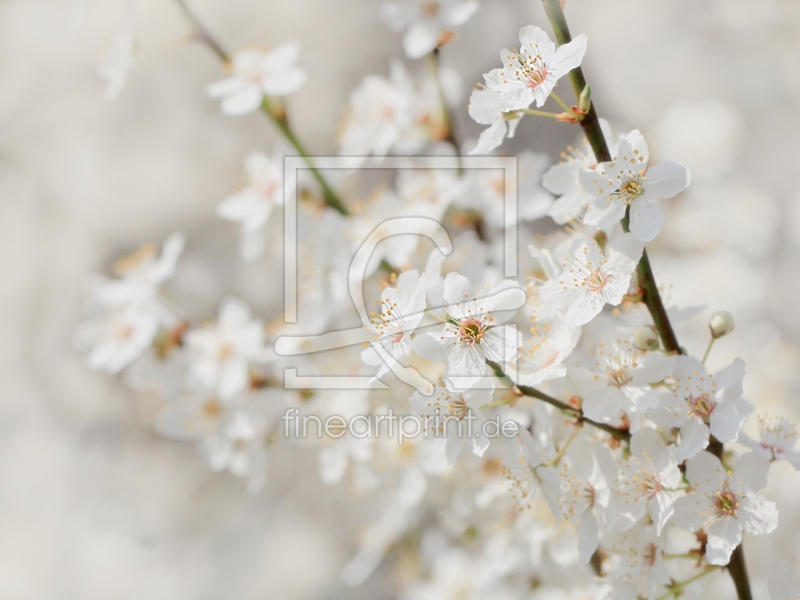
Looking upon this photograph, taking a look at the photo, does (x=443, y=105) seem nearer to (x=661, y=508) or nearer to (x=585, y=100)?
(x=585, y=100)

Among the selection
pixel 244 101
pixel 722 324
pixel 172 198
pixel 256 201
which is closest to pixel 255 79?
pixel 244 101

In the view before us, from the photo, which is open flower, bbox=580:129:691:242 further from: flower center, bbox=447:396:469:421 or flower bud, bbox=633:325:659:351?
flower center, bbox=447:396:469:421

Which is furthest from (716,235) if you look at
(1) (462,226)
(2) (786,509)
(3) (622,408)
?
(3) (622,408)

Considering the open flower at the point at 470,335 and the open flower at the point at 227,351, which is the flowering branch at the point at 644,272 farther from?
the open flower at the point at 227,351

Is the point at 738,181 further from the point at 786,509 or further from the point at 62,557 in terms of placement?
the point at 62,557

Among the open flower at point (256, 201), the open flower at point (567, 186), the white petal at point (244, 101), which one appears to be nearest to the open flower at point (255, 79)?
the white petal at point (244, 101)

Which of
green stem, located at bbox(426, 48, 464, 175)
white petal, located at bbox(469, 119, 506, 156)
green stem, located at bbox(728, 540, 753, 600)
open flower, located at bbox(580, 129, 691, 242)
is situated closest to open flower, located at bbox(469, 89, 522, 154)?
white petal, located at bbox(469, 119, 506, 156)
